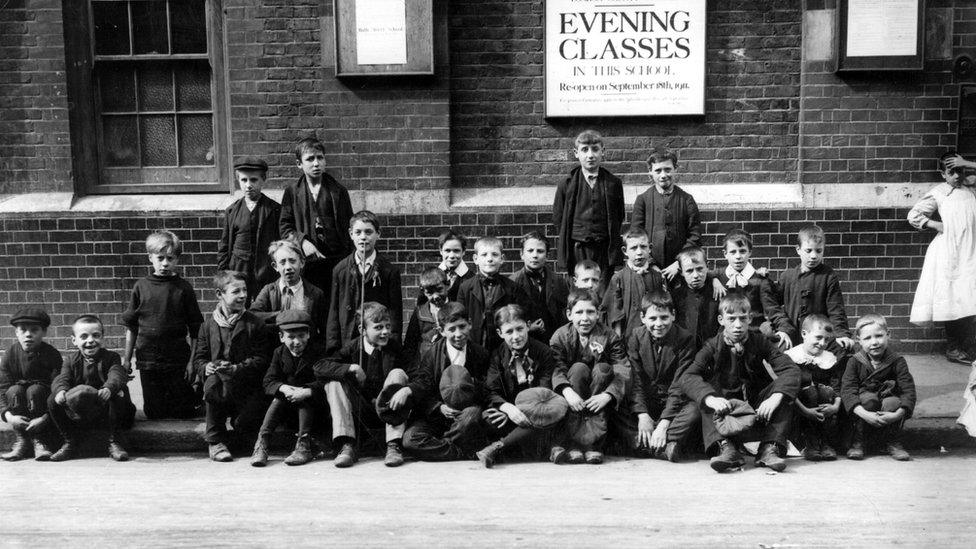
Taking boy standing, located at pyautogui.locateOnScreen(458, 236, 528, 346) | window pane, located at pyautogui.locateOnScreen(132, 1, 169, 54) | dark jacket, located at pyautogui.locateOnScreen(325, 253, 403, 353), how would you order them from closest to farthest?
dark jacket, located at pyautogui.locateOnScreen(325, 253, 403, 353)
boy standing, located at pyautogui.locateOnScreen(458, 236, 528, 346)
window pane, located at pyautogui.locateOnScreen(132, 1, 169, 54)

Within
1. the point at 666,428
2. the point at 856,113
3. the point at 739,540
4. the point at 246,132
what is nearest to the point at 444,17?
the point at 246,132

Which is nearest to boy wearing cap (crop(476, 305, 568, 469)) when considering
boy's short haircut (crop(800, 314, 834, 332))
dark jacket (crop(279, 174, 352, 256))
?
dark jacket (crop(279, 174, 352, 256))

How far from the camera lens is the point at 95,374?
19.5ft

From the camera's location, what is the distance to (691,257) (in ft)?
20.8

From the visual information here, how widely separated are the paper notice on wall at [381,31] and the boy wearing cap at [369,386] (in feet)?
9.47

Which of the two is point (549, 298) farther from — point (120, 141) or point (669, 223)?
point (120, 141)

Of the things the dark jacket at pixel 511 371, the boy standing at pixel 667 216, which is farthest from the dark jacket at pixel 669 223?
the dark jacket at pixel 511 371

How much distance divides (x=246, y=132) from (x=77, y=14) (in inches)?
72.3

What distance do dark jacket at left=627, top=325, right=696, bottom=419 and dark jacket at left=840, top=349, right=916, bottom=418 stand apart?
971mm

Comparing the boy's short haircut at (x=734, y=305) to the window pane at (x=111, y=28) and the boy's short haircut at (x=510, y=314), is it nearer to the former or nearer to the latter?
the boy's short haircut at (x=510, y=314)

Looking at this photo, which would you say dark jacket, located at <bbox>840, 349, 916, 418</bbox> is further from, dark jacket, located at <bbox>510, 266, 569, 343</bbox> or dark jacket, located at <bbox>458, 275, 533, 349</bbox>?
dark jacket, located at <bbox>458, 275, 533, 349</bbox>

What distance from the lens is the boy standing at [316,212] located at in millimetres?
6699

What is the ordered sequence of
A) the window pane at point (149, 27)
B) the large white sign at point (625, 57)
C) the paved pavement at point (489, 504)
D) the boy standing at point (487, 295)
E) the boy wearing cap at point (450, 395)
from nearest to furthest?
the paved pavement at point (489, 504), the boy wearing cap at point (450, 395), the boy standing at point (487, 295), the large white sign at point (625, 57), the window pane at point (149, 27)

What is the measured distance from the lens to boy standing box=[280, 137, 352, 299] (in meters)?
6.70
